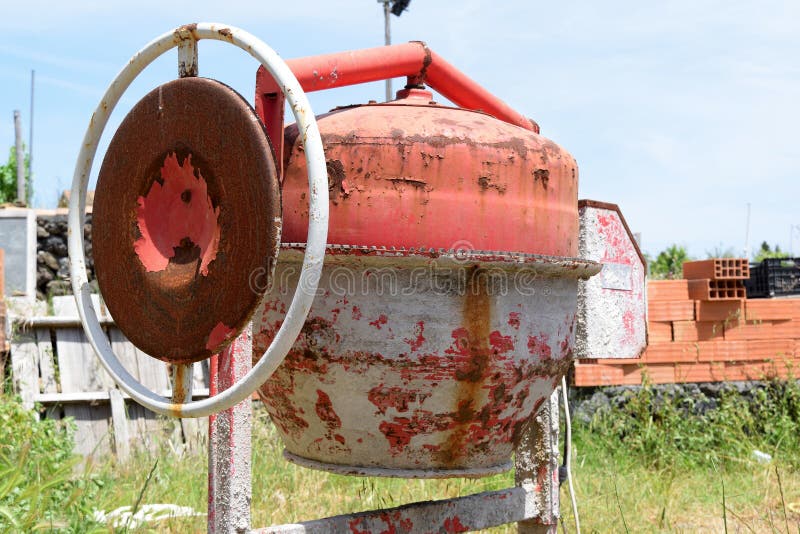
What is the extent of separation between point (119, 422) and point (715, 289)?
4581 millimetres

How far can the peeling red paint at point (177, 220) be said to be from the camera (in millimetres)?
1887

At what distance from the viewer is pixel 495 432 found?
2.30 metres

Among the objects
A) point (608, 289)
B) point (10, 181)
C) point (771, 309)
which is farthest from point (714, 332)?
point (10, 181)

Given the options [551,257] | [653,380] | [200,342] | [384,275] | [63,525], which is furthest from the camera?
[653,380]

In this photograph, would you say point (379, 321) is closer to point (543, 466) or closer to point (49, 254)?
point (543, 466)

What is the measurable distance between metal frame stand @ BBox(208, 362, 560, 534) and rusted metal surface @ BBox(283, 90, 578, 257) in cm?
47

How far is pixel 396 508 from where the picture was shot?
2488 mm

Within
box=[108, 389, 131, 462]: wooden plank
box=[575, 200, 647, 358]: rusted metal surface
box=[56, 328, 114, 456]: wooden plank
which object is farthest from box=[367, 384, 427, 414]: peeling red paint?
box=[56, 328, 114, 456]: wooden plank

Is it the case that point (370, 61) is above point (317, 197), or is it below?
above

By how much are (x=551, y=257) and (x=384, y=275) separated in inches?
19.2

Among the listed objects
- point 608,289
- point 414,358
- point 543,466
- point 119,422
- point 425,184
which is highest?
point 425,184

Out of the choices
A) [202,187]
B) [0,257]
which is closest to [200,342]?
[202,187]

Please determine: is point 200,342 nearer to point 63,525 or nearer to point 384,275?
point 384,275

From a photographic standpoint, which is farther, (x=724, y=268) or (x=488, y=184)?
(x=724, y=268)
